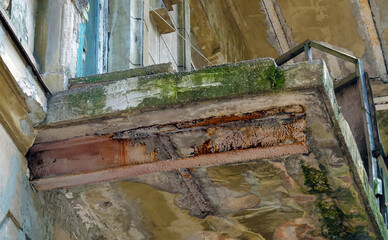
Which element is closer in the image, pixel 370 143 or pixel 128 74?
pixel 128 74

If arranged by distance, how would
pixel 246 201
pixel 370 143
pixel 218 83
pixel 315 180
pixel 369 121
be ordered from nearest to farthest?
pixel 218 83
pixel 315 180
pixel 246 201
pixel 370 143
pixel 369 121

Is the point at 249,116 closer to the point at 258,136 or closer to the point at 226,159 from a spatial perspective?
the point at 258,136

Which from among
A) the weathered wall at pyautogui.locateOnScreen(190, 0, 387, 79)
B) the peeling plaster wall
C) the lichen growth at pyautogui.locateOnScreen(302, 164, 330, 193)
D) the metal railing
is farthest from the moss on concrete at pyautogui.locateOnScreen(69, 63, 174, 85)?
the weathered wall at pyautogui.locateOnScreen(190, 0, 387, 79)

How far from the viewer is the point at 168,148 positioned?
11.7 ft

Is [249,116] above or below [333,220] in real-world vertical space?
above

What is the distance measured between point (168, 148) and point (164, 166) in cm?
11

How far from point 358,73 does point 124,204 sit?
2853 millimetres

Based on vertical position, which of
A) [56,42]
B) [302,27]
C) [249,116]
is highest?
[302,27]

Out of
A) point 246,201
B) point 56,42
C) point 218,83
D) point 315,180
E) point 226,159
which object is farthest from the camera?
point 246,201

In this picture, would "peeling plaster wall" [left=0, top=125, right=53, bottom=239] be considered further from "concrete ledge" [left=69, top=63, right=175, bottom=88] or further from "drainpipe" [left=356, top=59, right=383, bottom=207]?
"drainpipe" [left=356, top=59, right=383, bottom=207]

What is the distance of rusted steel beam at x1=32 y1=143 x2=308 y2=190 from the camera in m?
3.50

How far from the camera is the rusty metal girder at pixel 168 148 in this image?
3447 mm

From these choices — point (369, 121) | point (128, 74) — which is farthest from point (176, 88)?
point (369, 121)

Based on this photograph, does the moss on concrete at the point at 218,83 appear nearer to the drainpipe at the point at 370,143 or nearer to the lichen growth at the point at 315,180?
the lichen growth at the point at 315,180
